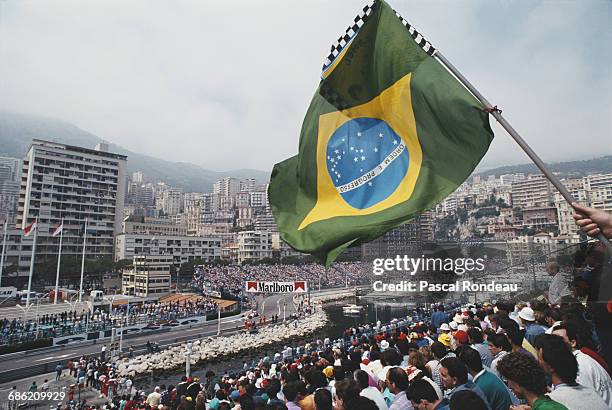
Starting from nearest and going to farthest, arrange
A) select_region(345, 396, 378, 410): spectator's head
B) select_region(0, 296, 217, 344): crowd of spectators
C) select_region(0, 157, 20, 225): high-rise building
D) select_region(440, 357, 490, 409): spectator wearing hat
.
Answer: select_region(345, 396, 378, 410): spectator's head < select_region(440, 357, 490, 409): spectator wearing hat < select_region(0, 296, 217, 344): crowd of spectators < select_region(0, 157, 20, 225): high-rise building

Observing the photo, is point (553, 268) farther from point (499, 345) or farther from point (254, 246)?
point (254, 246)

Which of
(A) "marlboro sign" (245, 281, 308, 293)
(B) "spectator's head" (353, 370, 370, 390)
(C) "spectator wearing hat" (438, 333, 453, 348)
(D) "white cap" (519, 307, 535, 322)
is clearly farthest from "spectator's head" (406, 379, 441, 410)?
(A) "marlboro sign" (245, 281, 308, 293)

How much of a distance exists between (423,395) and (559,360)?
3.09ft

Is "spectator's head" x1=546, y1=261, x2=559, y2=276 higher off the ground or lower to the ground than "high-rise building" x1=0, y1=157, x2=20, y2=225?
lower

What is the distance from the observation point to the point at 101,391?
1822 centimetres

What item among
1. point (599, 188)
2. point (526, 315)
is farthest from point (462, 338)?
point (599, 188)

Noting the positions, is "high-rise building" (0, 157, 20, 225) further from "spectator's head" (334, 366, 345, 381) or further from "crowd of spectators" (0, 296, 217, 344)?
"spectator's head" (334, 366, 345, 381)

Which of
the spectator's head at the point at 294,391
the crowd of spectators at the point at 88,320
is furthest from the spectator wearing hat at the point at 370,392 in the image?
the crowd of spectators at the point at 88,320

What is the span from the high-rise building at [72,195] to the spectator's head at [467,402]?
7199 centimetres

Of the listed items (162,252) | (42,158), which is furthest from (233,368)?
(42,158)

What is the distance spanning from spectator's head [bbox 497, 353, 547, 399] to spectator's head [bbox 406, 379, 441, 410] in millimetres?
616

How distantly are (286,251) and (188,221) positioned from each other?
3091 inches

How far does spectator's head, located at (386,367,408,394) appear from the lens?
11.2 ft

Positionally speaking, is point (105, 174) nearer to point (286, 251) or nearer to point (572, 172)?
point (286, 251)
